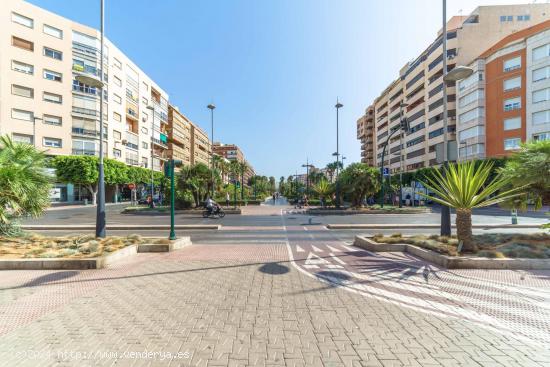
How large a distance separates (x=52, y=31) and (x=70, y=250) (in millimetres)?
46134

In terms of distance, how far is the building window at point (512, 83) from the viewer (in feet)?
118

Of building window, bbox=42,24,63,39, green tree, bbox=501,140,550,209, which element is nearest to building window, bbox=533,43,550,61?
green tree, bbox=501,140,550,209

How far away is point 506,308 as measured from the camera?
3.98 m

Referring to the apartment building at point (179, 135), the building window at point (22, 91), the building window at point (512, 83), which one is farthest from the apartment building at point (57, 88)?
the building window at point (512, 83)

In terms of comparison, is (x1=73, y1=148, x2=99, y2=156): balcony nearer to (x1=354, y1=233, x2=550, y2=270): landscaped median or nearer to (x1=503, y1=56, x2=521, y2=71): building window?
(x1=354, y1=233, x2=550, y2=270): landscaped median

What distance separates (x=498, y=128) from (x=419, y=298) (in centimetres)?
4717

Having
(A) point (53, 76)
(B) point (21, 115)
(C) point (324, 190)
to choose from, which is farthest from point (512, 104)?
(B) point (21, 115)

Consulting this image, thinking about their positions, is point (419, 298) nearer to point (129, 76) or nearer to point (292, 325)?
point (292, 325)

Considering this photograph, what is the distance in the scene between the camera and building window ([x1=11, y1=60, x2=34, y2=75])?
108 feet

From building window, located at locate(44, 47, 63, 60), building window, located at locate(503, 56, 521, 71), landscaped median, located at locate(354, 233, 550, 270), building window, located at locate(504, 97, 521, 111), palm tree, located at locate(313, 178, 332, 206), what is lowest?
landscaped median, located at locate(354, 233, 550, 270)

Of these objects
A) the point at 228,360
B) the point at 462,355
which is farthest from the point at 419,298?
the point at 228,360

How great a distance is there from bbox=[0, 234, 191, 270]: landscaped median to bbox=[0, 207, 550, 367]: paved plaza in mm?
298

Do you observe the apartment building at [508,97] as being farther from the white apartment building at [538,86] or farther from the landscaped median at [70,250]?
the landscaped median at [70,250]

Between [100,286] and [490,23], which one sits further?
[490,23]
